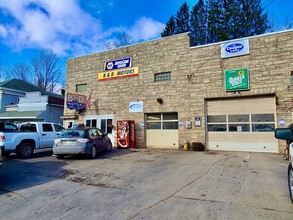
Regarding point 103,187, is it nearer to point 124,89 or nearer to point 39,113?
point 124,89

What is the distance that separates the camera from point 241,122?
11.3m

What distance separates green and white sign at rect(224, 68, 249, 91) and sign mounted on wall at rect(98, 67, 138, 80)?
6.22 metres

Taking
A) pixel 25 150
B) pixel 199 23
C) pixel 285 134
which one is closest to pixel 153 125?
pixel 25 150

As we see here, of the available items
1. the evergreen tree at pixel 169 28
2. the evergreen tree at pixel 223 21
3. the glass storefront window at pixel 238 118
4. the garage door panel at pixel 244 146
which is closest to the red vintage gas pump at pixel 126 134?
the garage door panel at pixel 244 146

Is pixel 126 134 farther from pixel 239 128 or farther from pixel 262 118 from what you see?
pixel 262 118

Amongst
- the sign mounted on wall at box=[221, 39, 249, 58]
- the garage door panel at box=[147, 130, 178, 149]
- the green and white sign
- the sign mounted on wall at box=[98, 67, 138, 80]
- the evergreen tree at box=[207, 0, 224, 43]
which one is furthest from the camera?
the evergreen tree at box=[207, 0, 224, 43]

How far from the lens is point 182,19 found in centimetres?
2798

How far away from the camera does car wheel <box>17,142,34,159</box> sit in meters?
9.85

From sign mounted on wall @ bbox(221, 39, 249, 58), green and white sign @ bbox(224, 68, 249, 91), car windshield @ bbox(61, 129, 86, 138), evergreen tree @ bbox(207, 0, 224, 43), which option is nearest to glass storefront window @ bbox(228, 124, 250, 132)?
green and white sign @ bbox(224, 68, 249, 91)

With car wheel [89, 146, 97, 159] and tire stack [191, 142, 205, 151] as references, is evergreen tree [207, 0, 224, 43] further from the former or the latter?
car wheel [89, 146, 97, 159]

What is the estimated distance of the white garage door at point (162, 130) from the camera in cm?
1303

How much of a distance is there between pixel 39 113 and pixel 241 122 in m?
18.6

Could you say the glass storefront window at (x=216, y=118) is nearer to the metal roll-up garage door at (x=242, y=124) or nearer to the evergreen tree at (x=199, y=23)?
the metal roll-up garage door at (x=242, y=124)

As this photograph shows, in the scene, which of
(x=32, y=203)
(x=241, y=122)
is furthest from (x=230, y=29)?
(x=32, y=203)
